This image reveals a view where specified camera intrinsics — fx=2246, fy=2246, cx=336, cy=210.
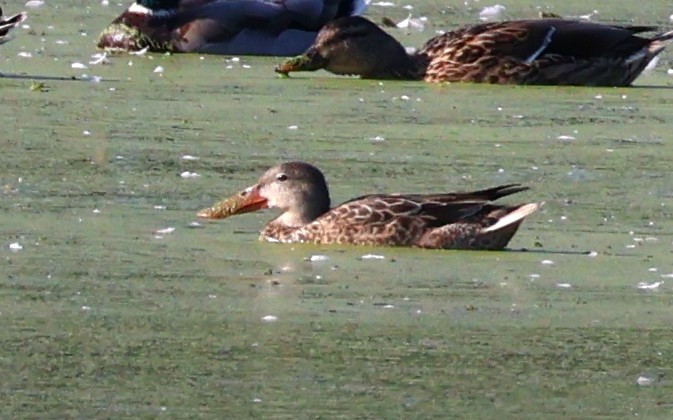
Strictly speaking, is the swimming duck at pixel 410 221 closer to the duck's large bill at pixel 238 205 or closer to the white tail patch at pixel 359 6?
the duck's large bill at pixel 238 205

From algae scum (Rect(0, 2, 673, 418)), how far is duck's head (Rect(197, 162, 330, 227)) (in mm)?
103

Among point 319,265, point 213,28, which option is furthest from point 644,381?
point 213,28

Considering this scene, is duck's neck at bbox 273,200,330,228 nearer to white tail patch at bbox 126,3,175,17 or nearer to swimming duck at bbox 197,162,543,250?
swimming duck at bbox 197,162,543,250

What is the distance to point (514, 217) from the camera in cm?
802

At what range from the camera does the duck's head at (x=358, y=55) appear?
12.9 metres

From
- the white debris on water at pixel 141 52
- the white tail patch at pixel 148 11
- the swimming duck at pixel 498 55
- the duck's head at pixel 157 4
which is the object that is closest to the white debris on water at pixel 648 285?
the swimming duck at pixel 498 55

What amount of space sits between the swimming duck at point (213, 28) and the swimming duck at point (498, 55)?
131 cm

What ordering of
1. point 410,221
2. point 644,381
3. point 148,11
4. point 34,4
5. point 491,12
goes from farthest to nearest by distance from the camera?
point 491,12, point 34,4, point 148,11, point 410,221, point 644,381

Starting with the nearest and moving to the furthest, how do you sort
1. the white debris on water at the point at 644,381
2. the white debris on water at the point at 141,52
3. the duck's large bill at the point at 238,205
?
the white debris on water at the point at 644,381
the duck's large bill at the point at 238,205
the white debris on water at the point at 141,52

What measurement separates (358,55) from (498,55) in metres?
0.81

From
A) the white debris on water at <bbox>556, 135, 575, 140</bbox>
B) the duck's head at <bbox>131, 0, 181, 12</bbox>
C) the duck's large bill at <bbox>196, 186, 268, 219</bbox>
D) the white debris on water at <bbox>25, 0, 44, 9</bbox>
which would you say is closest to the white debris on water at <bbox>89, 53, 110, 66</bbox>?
the duck's head at <bbox>131, 0, 181, 12</bbox>

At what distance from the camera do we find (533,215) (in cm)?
870

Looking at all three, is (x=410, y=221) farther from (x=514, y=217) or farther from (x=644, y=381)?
(x=644, y=381)

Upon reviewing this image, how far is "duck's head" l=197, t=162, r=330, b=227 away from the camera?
27.4ft
